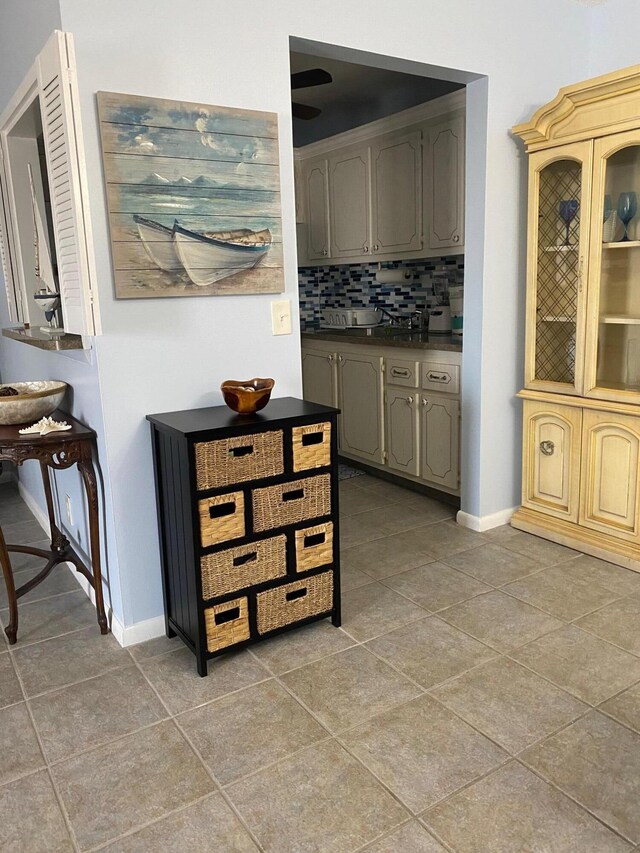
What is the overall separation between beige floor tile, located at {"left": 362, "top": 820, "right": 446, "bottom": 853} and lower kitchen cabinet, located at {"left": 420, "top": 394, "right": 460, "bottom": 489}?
221 centimetres

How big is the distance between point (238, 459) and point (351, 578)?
3.37 feet

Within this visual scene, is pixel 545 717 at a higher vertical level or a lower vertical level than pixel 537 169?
lower

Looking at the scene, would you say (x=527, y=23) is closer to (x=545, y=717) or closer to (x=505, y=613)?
(x=505, y=613)

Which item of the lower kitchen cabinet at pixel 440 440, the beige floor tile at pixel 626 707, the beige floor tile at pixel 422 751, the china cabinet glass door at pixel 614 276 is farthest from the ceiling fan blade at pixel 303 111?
the beige floor tile at pixel 626 707

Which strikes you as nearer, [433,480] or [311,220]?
[433,480]

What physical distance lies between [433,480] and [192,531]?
6.54ft

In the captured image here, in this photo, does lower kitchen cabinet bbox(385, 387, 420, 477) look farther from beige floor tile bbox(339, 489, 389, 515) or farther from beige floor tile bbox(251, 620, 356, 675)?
beige floor tile bbox(251, 620, 356, 675)

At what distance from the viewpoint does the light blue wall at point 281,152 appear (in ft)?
7.18

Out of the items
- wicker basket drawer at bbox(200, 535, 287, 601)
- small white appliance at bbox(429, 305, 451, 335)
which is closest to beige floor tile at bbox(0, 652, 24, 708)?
wicker basket drawer at bbox(200, 535, 287, 601)

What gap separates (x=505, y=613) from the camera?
2586mm

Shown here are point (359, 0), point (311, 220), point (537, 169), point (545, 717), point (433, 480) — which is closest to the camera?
point (545, 717)

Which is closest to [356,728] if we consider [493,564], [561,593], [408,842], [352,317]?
[408,842]

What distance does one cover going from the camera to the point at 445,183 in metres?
3.84

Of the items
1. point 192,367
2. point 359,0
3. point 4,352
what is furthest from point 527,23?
point 4,352
